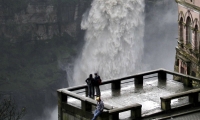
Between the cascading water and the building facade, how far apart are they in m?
94.5

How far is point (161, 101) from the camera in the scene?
46531 millimetres

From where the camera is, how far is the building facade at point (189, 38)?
82500 mm

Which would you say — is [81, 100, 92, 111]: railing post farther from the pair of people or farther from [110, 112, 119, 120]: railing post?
the pair of people

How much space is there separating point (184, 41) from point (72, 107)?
42.9m

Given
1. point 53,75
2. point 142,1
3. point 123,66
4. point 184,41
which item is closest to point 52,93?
point 53,75

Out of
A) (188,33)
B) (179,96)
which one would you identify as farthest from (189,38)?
(179,96)

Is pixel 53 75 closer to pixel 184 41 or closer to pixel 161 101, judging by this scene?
pixel 184 41

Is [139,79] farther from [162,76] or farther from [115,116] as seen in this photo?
[115,116]

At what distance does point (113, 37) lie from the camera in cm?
18850

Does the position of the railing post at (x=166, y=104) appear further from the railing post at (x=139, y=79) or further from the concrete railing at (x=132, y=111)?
the railing post at (x=139, y=79)

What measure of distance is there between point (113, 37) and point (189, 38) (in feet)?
335

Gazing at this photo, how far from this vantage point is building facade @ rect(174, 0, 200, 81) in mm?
82500

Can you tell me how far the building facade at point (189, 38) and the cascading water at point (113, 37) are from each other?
310ft

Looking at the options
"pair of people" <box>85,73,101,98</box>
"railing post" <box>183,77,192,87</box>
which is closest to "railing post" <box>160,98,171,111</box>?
"pair of people" <box>85,73,101,98</box>
